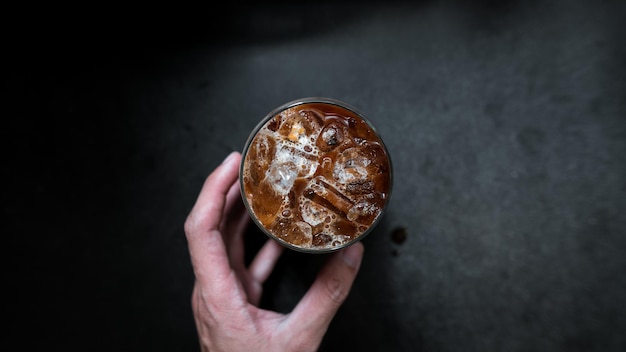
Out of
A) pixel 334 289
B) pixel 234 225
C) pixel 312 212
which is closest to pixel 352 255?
pixel 334 289

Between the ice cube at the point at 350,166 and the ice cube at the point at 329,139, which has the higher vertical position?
the ice cube at the point at 329,139

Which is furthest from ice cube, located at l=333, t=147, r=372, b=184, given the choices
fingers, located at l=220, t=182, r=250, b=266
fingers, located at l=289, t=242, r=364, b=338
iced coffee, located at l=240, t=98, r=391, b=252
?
fingers, located at l=220, t=182, r=250, b=266

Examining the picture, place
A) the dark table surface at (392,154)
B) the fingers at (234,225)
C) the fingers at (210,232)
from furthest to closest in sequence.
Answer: the dark table surface at (392,154), the fingers at (234,225), the fingers at (210,232)

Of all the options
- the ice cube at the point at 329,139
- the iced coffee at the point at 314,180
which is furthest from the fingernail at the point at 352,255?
the ice cube at the point at 329,139

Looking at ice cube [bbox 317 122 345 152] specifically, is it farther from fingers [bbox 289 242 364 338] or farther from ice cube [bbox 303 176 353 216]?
fingers [bbox 289 242 364 338]

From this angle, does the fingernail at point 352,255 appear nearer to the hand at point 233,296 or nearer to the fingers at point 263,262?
the hand at point 233,296

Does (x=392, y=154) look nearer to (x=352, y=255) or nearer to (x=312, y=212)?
(x=352, y=255)

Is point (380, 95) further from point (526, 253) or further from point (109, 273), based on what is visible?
point (109, 273)

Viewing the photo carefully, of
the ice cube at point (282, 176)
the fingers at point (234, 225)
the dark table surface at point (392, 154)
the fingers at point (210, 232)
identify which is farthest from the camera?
the dark table surface at point (392, 154)
